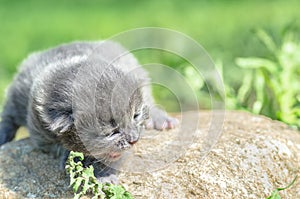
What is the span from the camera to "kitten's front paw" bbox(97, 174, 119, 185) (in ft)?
12.0

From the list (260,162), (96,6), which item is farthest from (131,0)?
(260,162)

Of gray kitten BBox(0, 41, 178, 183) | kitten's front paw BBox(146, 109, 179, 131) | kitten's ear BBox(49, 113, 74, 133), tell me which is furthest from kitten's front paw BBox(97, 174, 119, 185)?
kitten's front paw BBox(146, 109, 179, 131)

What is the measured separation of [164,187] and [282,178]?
2.43 feet

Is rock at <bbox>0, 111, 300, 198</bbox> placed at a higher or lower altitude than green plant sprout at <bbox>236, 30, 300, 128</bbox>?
lower

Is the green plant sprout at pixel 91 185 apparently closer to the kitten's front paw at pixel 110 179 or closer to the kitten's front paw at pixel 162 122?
the kitten's front paw at pixel 110 179

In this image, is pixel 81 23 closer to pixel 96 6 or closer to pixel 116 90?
pixel 96 6

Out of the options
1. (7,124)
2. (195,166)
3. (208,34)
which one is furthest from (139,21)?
(195,166)

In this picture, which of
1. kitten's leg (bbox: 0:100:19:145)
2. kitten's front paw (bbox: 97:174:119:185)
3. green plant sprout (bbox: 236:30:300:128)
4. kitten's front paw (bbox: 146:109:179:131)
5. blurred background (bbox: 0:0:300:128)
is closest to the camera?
kitten's front paw (bbox: 97:174:119:185)

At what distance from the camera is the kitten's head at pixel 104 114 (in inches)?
134

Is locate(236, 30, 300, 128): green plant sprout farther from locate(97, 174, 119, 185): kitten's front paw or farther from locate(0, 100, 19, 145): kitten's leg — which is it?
locate(0, 100, 19, 145): kitten's leg

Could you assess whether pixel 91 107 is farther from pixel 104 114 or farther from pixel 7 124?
pixel 7 124

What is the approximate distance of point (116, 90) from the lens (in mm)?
3434

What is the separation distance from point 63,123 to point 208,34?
4519 millimetres

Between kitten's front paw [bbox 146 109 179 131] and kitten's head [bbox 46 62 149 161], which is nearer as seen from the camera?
kitten's head [bbox 46 62 149 161]
